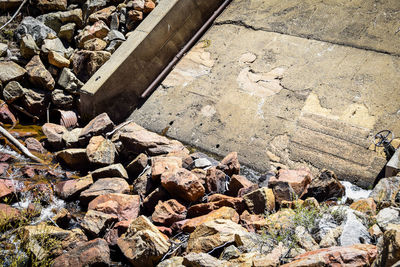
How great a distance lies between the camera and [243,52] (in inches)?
239

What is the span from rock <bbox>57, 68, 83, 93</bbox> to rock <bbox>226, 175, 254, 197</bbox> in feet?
10.3

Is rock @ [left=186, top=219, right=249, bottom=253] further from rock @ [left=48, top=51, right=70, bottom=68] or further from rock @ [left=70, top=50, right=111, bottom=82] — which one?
rock @ [left=48, top=51, right=70, bottom=68]

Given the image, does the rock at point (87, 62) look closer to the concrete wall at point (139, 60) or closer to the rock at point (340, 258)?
the concrete wall at point (139, 60)

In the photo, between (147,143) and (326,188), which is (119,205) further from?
(326,188)

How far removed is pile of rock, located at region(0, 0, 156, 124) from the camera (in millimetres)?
6099

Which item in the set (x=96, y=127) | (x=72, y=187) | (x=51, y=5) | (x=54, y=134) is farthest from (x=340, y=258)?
(x=51, y=5)

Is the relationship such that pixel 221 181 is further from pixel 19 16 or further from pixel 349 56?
pixel 19 16

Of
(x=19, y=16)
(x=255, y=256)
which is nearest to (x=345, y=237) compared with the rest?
(x=255, y=256)

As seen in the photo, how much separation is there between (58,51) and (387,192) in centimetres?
529

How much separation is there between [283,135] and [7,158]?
139 inches

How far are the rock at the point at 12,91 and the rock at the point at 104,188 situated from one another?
2301 mm

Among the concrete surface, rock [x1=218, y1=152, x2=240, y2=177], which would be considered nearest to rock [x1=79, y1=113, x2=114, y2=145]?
the concrete surface

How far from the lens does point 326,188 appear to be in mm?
4062

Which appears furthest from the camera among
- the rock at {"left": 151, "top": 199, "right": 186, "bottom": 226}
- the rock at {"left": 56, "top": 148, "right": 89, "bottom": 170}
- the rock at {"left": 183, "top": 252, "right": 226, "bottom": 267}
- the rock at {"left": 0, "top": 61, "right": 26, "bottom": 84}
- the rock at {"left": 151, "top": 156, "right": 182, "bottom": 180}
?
the rock at {"left": 0, "top": 61, "right": 26, "bottom": 84}
